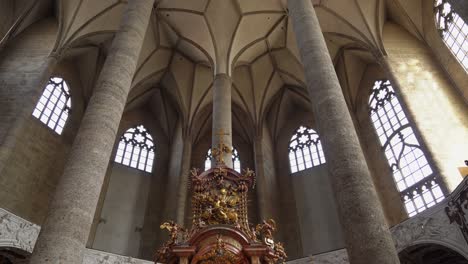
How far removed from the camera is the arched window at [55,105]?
15234 millimetres

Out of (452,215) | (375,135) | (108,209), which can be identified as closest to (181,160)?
(108,209)

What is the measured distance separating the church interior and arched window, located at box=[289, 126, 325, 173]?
9cm

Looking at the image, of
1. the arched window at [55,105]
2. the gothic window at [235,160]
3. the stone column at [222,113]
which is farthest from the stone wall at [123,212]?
the stone column at [222,113]

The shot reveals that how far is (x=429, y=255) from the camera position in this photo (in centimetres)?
1191

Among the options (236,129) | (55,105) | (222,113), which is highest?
(236,129)

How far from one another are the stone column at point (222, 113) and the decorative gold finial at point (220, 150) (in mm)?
47

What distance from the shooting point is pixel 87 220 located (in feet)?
16.2

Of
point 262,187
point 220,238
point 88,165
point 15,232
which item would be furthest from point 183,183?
point 88,165

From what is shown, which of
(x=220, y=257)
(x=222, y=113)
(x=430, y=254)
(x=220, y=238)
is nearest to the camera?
(x=220, y=257)

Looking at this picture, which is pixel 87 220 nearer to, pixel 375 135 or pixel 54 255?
pixel 54 255

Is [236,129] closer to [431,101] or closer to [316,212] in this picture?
[316,212]

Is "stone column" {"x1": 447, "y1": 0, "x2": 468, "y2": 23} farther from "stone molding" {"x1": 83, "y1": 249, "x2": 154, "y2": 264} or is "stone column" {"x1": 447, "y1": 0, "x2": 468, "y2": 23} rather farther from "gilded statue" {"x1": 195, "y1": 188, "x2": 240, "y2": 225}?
"stone molding" {"x1": 83, "y1": 249, "x2": 154, "y2": 264}

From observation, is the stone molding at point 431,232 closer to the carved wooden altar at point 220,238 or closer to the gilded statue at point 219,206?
the carved wooden altar at point 220,238

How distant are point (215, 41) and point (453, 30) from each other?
9182mm
